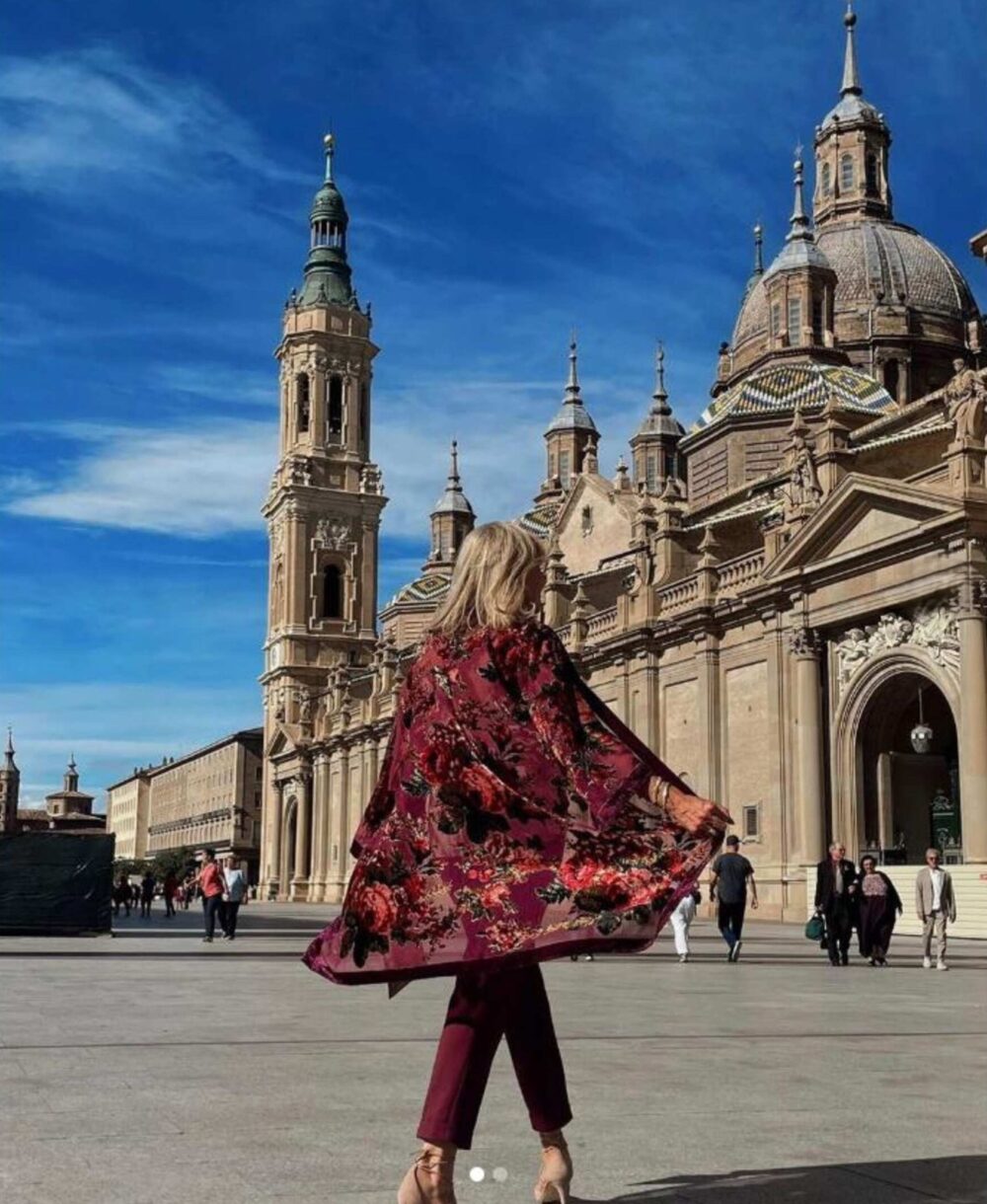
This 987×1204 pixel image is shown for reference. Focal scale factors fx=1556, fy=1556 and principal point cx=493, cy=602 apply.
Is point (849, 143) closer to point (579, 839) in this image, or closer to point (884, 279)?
point (884, 279)

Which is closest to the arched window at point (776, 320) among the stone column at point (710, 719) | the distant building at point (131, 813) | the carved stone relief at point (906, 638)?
the stone column at point (710, 719)

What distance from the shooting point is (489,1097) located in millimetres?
6535

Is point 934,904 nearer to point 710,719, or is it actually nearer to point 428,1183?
point 428,1183

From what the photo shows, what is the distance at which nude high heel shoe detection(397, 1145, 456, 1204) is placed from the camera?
4.22 m

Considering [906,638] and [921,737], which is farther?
[906,638]

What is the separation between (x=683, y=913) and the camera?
20.5 m

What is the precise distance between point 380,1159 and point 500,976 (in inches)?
36.7

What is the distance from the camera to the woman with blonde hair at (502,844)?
14.5 feet

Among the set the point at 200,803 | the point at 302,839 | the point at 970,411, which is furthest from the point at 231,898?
the point at 200,803

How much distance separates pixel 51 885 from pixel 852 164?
2099 inches

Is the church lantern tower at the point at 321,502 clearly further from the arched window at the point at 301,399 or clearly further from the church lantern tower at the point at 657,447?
the church lantern tower at the point at 657,447

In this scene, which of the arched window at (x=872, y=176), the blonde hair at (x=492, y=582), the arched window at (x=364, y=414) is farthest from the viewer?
the arched window at (x=364, y=414)

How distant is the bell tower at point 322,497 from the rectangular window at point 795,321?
116 feet

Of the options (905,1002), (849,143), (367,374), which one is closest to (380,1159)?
(905,1002)
